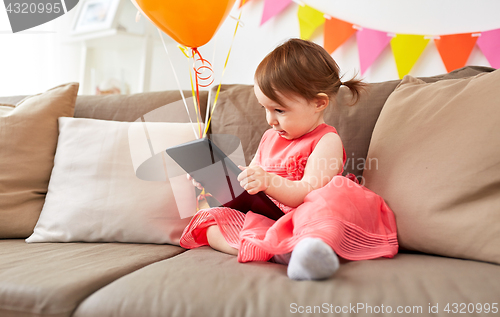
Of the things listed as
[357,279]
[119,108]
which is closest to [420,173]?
[357,279]

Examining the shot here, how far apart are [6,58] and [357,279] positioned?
2437 mm

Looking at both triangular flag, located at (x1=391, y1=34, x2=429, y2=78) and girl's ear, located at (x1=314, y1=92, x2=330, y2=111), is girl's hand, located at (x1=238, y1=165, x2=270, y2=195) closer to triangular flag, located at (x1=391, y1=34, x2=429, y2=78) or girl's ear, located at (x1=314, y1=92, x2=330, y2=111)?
girl's ear, located at (x1=314, y1=92, x2=330, y2=111)

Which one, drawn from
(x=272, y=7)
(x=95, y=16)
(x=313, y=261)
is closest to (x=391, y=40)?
(x=272, y=7)

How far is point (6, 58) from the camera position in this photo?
84.6 inches

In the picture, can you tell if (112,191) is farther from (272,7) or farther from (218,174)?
(272,7)

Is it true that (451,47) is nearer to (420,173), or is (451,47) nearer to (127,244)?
(420,173)

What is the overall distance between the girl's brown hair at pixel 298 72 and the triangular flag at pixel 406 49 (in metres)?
0.68

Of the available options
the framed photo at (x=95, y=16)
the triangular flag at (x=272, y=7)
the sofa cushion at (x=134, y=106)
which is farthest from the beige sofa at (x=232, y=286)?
the framed photo at (x=95, y=16)

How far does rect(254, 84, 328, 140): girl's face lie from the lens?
92cm

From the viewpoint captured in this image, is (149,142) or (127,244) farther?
(149,142)

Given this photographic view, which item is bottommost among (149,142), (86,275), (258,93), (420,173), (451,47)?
(86,275)

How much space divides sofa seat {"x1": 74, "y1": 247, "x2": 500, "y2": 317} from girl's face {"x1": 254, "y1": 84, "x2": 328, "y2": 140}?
16.1 inches

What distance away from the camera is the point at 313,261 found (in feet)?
1.91

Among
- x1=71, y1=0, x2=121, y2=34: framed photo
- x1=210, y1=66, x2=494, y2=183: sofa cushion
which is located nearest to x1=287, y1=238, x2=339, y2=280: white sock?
x1=210, y1=66, x2=494, y2=183: sofa cushion
